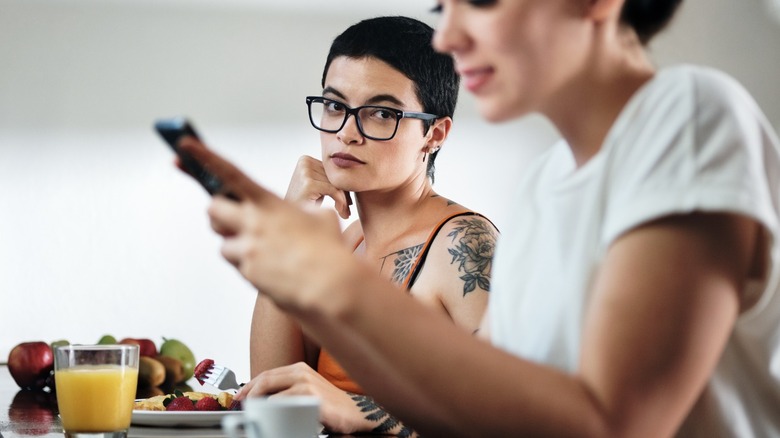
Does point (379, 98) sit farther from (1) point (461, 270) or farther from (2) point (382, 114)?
(1) point (461, 270)

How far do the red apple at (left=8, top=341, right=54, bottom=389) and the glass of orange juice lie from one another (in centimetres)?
101

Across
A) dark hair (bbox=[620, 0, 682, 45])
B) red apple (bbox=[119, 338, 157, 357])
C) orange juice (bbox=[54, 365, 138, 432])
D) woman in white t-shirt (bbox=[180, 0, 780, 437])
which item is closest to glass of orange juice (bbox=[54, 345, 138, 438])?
orange juice (bbox=[54, 365, 138, 432])

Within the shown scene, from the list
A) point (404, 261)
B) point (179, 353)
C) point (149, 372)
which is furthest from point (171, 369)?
point (404, 261)

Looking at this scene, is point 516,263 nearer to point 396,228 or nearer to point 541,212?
point 541,212

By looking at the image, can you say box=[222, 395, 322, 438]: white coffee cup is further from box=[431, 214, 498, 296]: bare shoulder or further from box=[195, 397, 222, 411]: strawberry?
box=[431, 214, 498, 296]: bare shoulder

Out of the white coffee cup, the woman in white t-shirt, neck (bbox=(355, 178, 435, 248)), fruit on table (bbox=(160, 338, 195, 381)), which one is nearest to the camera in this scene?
the woman in white t-shirt

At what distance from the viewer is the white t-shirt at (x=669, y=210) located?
0.70m

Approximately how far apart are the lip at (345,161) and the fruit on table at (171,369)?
813mm

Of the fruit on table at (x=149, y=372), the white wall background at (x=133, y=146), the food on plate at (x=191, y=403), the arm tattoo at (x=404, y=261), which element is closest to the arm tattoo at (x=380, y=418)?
the food on plate at (x=191, y=403)

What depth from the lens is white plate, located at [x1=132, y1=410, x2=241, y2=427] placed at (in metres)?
1.39

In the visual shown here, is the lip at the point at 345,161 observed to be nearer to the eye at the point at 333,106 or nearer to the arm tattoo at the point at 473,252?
the eye at the point at 333,106

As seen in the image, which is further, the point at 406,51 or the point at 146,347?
the point at 146,347

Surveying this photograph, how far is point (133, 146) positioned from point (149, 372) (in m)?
2.59

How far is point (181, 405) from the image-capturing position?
148 centimetres
